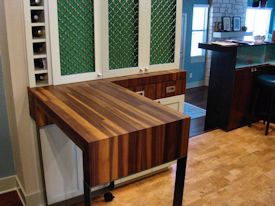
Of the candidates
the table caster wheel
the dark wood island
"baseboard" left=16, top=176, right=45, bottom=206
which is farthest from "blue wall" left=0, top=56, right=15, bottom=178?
the dark wood island

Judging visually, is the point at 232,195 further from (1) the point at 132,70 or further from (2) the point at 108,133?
(2) the point at 108,133

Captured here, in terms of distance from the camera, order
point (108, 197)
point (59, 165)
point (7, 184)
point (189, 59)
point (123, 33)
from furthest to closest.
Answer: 1. point (189, 59)
2. point (7, 184)
3. point (108, 197)
4. point (123, 33)
5. point (59, 165)

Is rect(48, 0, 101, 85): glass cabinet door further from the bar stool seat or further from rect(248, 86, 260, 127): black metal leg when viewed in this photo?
rect(248, 86, 260, 127): black metal leg

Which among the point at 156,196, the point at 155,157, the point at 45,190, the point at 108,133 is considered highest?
the point at 108,133

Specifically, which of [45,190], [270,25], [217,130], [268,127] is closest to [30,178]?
[45,190]

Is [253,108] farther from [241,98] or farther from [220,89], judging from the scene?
[220,89]

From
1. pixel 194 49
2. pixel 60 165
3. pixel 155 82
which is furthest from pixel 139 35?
pixel 194 49

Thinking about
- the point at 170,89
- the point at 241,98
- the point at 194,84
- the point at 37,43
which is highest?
the point at 37,43

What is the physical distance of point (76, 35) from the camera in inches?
82.9

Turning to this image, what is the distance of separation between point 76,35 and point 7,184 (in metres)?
1.46

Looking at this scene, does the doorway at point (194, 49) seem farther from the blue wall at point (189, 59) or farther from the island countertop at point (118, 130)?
the island countertop at point (118, 130)

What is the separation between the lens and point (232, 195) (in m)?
2.54

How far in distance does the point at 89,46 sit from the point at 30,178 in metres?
1.11

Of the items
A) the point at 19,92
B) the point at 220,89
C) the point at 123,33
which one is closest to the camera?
the point at 19,92
